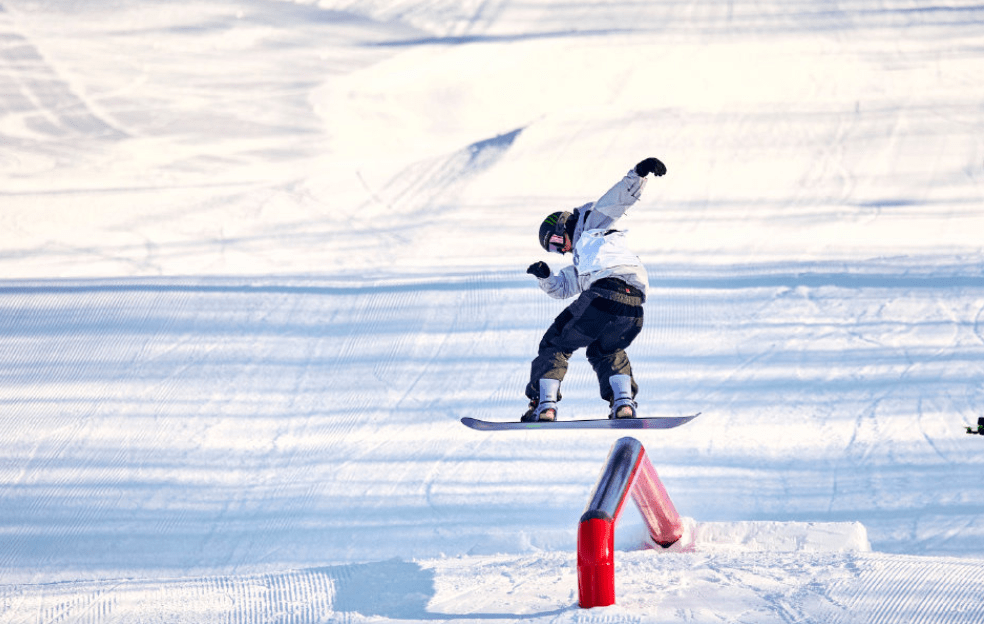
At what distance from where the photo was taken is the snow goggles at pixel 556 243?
4699mm

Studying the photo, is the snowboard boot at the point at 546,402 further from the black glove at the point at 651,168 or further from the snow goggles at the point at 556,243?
the black glove at the point at 651,168

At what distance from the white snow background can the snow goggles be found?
1.33 meters

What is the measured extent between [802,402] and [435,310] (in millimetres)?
2471

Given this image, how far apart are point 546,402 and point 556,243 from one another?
2.17 feet

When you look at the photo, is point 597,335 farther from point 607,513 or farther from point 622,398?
point 607,513

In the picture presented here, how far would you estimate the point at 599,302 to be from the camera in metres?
4.48

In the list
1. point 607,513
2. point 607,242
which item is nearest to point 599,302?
point 607,242

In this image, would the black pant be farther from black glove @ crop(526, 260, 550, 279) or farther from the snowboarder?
black glove @ crop(526, 260, 550, 279)

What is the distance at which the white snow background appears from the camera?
16.9 ft

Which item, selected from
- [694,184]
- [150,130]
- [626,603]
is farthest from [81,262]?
[626,603]

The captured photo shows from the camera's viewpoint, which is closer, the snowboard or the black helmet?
the snowboard

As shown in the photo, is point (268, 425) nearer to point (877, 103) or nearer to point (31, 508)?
point (31, 508)

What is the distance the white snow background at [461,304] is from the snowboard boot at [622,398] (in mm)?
652

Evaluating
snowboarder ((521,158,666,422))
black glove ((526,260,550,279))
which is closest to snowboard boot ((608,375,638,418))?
snowboarder ((521,158,666,422))
